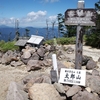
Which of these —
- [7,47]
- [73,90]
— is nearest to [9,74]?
[73,90]

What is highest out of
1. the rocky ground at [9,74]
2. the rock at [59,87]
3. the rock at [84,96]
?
the rock at [59,87]

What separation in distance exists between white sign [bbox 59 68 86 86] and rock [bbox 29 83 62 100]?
23.5 inches

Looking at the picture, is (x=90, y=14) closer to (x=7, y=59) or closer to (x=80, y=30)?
(x=80, y=30)

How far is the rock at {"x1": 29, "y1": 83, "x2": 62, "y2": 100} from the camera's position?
539 cm

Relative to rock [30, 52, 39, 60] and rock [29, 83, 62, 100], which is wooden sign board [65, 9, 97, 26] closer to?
rock [29, 83, 62, 100]

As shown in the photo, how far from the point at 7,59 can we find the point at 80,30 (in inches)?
219

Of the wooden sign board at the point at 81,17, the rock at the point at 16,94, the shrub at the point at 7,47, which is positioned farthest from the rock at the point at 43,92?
the shrub at the point at 7,47

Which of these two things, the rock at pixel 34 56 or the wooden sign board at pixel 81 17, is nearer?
the wooden sign board at pixel 81 17

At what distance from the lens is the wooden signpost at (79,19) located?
6.40 metres

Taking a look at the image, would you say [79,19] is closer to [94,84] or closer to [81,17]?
[81,17]

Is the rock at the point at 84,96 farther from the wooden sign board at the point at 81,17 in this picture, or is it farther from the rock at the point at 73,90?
the wooden sign board at the point at 81,17

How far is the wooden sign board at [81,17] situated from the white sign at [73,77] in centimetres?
165

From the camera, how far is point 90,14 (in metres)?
6.38

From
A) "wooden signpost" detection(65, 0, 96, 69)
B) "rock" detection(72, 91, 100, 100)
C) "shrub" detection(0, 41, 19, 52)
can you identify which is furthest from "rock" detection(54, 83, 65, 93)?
"shrub" detection(0, 41, 19, 52)
